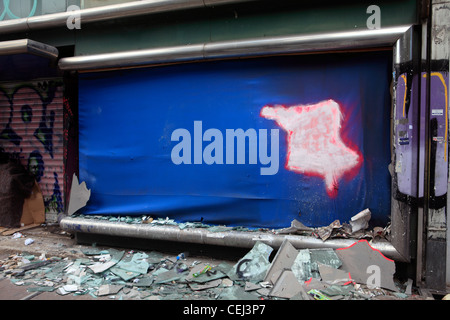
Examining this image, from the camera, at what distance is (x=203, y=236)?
13.8ft

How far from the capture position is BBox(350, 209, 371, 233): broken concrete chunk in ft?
12.6

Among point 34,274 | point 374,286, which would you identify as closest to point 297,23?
point 374,286

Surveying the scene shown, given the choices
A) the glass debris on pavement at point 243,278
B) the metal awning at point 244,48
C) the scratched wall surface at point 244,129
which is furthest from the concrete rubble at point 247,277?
the metal awning at point 244,48

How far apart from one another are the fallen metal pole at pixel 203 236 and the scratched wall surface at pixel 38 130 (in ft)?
5.72

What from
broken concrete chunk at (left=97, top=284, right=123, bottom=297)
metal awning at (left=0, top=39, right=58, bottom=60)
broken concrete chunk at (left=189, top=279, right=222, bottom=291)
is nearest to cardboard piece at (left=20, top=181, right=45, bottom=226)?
metal awning at (left=0, top=39, right=58, bottom=60)

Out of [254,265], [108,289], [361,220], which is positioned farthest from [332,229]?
[108,289]

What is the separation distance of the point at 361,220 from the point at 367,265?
577mm

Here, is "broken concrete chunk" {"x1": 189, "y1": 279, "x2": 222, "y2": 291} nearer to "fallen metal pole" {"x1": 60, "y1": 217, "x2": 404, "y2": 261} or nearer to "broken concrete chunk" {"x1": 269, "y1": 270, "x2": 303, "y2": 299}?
"fallen metal pole" {"x1": 60, "y1": 217, "x2": 404, "y2": 261}

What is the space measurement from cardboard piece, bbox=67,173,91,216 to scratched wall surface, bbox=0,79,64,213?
1.31m

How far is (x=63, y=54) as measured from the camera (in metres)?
5.32

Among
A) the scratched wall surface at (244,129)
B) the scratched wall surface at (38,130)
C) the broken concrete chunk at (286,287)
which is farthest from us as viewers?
the scratched wall surface at (38,130)

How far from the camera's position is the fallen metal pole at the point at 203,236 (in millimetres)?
3738

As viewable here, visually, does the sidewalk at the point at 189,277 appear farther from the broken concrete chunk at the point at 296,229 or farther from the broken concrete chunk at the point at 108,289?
the broken concrete chunk at the point at 296,229

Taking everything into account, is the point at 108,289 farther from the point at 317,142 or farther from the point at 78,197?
the point at 317,142
